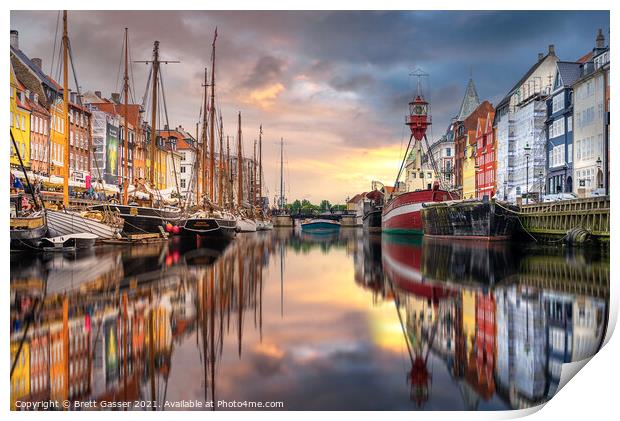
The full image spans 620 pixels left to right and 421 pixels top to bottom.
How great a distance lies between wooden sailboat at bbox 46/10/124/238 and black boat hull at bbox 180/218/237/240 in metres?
9.46

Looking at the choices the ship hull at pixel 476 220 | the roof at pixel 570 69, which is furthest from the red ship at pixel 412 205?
the roof at pixel 570 69

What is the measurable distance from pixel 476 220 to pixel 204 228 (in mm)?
16727

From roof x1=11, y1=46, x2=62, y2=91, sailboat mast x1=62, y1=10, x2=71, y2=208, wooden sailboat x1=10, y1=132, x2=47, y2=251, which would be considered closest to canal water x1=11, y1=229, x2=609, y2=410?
wooden sailboat x1=10, y1=132, x2=47, y2=251

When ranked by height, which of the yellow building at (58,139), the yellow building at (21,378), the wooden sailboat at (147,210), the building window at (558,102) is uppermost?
the building window at (558,102)

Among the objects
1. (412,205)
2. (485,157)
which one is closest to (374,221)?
(485,157)

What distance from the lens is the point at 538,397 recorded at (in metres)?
6.08

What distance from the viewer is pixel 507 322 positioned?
923 cm

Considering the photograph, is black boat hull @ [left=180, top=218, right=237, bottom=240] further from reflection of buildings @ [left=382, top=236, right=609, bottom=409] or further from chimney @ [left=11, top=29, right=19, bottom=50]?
chimney @ [left=11, top=29, right=19, bottom=50]

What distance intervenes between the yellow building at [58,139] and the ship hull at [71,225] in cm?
169

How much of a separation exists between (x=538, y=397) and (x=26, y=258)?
17421 mm

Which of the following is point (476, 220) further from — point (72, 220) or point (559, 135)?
point (72, 220)

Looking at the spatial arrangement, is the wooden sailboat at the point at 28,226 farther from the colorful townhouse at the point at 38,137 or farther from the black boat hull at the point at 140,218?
the black boat hull at the point at 140,218

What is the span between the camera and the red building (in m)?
56.7

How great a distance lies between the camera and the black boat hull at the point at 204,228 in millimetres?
39312
